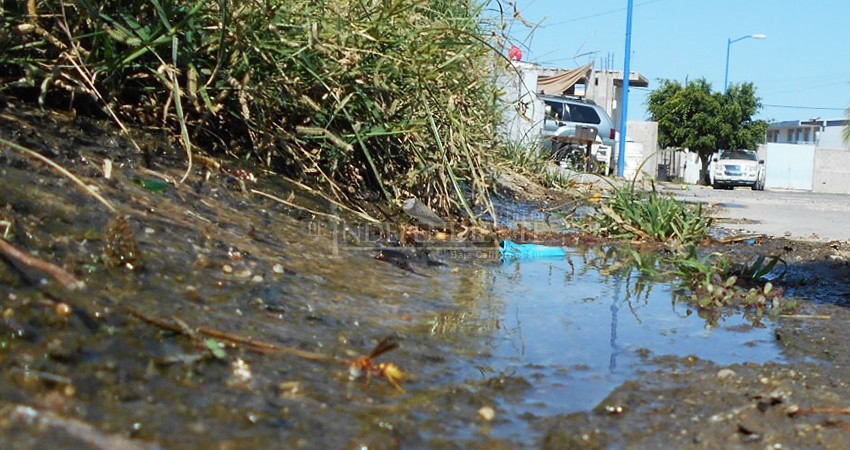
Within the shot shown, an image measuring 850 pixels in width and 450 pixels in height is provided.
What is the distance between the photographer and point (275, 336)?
2.06 m

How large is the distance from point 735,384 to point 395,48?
235cm

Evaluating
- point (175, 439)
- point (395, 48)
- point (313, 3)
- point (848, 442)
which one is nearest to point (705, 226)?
point (395, 48)

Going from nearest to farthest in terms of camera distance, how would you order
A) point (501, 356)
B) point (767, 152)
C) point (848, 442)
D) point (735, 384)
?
point (848, 442)
point (735, 384)
point (501, 356)
point (767, 152)

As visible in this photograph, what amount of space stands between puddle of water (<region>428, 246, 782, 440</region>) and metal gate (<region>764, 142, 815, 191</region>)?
38.8 metres

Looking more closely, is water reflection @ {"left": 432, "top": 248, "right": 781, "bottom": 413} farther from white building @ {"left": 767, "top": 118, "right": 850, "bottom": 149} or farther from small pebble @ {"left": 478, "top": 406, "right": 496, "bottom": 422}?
white building @ {"left": 767, "top": 118, "right": 850, "bottom": 149}

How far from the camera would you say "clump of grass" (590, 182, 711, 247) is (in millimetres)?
5340

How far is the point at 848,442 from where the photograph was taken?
184 centimetres

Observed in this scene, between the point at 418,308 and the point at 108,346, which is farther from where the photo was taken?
the point at 418,308

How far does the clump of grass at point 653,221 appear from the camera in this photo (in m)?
5.34

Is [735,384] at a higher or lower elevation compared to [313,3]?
lower

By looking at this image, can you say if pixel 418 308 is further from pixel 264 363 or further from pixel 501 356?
pixel 264 363

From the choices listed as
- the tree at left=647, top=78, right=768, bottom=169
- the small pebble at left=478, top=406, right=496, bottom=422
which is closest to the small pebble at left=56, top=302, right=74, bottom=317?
the small pebble at left=478, top=406, right=496, bottom=422

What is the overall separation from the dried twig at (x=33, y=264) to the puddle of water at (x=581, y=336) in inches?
35.9

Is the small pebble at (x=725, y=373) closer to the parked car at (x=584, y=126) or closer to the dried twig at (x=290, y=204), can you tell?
the dried twig at (x=290, y=204)
